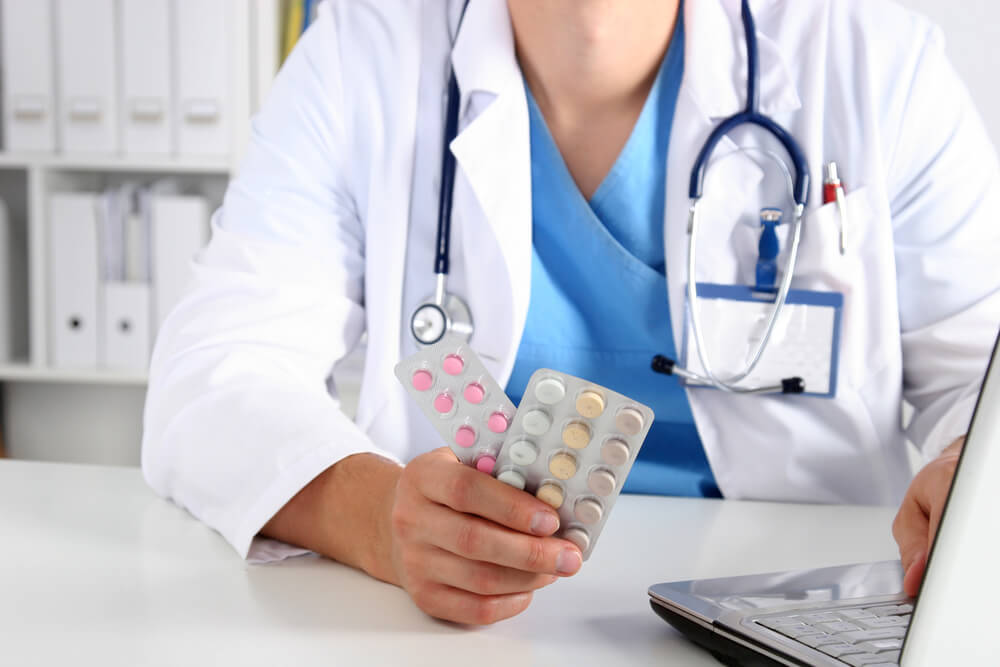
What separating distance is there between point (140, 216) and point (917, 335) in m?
1.58

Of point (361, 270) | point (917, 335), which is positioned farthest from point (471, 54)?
point (917, 335)

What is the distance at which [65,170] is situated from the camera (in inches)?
77.0

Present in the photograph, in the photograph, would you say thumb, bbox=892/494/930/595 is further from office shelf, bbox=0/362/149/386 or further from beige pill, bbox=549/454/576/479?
office shelf, bbox=0/362/149/386

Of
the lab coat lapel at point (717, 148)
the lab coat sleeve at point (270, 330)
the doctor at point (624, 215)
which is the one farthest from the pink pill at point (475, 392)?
the lab coat lapel at point (717, 148)

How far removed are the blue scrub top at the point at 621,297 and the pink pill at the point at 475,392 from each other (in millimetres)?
474

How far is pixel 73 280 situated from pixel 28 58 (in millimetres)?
466

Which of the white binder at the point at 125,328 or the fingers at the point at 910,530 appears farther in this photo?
the white binder at the point at 125,328

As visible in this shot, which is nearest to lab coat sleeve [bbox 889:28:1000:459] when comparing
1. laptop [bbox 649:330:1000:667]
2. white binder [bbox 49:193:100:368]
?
laptop [bbox 649:330:1000:667]

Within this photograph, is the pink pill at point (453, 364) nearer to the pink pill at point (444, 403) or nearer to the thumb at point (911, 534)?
the pink pill at point (444, 403)

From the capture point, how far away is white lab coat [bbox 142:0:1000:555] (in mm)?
879

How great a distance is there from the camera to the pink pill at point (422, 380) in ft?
1.55

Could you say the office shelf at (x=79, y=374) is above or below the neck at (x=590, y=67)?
below

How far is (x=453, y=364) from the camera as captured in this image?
47 cm

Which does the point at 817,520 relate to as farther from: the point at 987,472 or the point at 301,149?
the point at 301,149
